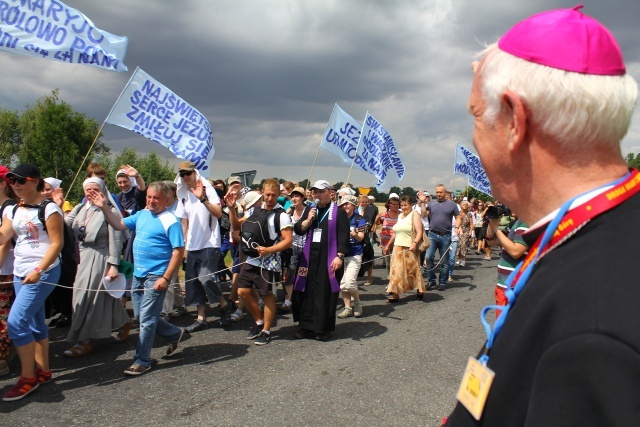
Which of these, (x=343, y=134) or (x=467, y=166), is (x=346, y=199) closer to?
(x=343, y=134)

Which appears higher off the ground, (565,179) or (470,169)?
(470,169)

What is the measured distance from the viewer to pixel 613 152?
0.82 m

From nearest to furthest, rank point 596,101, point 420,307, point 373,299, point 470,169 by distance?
1. point 596,101
2. point 420,307
3. point 373,299
4. point 470,169

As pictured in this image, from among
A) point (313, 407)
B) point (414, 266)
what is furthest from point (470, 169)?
point (313, 407)

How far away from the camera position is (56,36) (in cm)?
551

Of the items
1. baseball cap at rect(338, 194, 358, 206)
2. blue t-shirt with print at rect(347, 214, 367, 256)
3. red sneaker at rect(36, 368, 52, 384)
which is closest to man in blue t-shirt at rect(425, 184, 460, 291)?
blue t-shirt with print at rect(347, 214, 367, 256)

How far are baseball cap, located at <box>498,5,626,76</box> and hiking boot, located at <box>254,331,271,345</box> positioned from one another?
203 inches

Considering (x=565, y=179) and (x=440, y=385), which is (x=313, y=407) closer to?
(x=440, y=385)

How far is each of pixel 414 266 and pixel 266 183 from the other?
3427 mm

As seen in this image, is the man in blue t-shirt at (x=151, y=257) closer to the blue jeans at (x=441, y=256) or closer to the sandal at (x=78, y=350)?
the sandal at (x=78, y=350)

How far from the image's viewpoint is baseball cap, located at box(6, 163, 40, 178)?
13.5 ft

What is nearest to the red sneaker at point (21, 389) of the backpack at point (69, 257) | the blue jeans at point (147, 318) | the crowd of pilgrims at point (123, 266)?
the crowd of pilgrims at point (123, 266)

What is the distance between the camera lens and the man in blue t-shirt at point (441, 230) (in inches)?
370

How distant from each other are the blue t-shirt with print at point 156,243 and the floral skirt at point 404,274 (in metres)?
4.26
